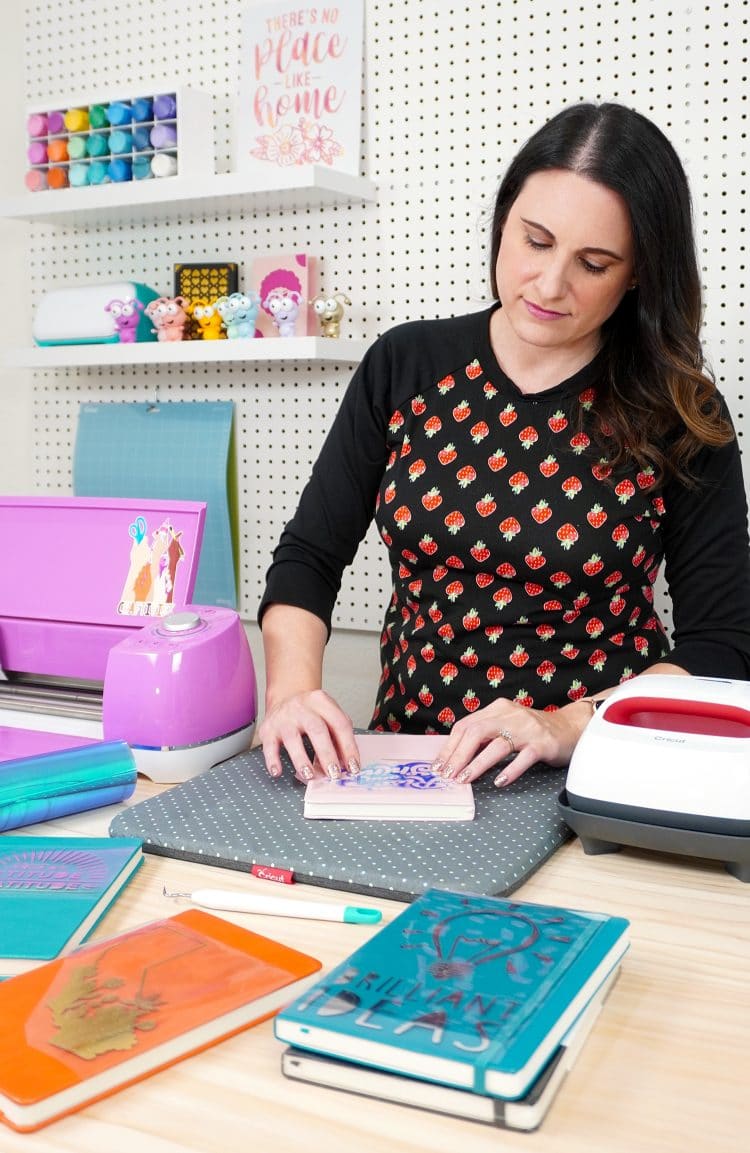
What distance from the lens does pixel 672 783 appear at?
0.80 m

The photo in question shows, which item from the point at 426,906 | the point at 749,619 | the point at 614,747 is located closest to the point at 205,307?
the point at 749,619

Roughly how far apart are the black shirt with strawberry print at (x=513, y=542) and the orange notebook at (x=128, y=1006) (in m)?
0.66

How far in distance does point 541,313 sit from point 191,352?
74cm

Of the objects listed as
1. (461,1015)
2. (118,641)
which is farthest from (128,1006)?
(118,641)

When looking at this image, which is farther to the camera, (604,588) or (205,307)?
(205,307)

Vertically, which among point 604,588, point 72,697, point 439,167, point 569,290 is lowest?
point 72,697

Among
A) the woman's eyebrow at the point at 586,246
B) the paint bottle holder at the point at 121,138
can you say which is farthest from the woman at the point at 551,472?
the paint bottle holder at the point at 121,138

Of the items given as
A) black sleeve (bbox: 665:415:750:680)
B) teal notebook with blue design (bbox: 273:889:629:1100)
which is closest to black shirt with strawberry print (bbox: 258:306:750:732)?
black sleeve (bbox: 665:415:750:680)

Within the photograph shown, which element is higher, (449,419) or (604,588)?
(449,419)

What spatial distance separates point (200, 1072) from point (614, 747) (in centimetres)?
39

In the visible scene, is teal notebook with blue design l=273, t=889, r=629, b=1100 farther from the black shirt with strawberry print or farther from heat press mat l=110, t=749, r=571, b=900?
the black shirt with strawberry print

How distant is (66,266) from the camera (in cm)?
211

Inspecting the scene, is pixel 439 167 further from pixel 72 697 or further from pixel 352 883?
pixel 352 883

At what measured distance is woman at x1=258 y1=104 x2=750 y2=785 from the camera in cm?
119
